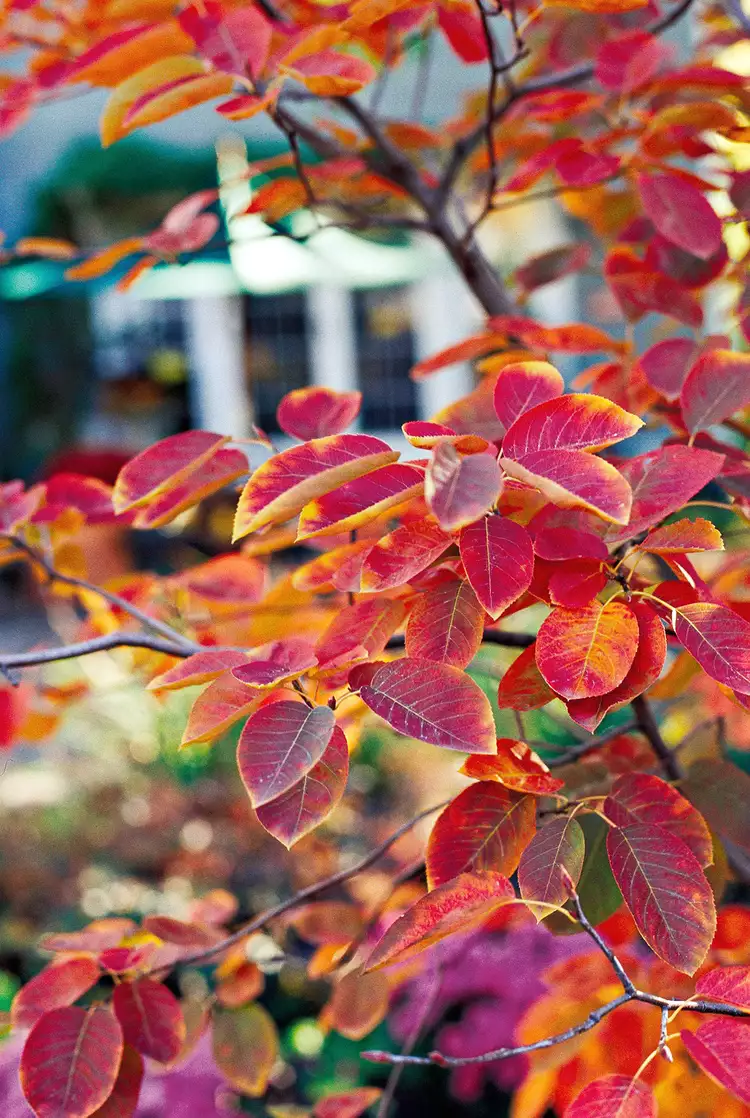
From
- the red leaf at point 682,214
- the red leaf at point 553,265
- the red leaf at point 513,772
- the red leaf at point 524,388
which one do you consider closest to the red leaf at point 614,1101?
the red leaf at point 513,772

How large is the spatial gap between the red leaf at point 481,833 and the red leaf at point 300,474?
0.22 meters

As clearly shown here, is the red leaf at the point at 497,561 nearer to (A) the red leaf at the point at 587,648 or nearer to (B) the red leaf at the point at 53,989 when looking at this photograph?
(A) the red leaf at the point at 587,648

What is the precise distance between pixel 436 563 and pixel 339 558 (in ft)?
0.43

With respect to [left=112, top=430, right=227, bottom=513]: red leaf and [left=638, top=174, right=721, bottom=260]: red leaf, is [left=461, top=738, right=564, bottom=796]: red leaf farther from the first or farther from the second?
[left=638, top=174, right=721, bottom=260]: red leaf

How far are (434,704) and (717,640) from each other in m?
0.16

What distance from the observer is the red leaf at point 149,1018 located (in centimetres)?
70

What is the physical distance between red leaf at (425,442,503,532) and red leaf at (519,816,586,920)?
22 centimetres

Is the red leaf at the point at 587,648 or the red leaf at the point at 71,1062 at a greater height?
the red leaf at the point at 587,648

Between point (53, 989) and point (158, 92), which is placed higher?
point (158, 92)

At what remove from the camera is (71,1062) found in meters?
0.64

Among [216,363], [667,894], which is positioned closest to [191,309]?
[216,363]

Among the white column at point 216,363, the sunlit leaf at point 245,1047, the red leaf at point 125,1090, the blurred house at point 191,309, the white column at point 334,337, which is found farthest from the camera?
the white column at point 334,337

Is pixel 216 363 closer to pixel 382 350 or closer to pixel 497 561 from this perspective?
pixel 382 350

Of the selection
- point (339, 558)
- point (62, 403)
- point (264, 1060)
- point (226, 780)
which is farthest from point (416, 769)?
point (62, 403)
